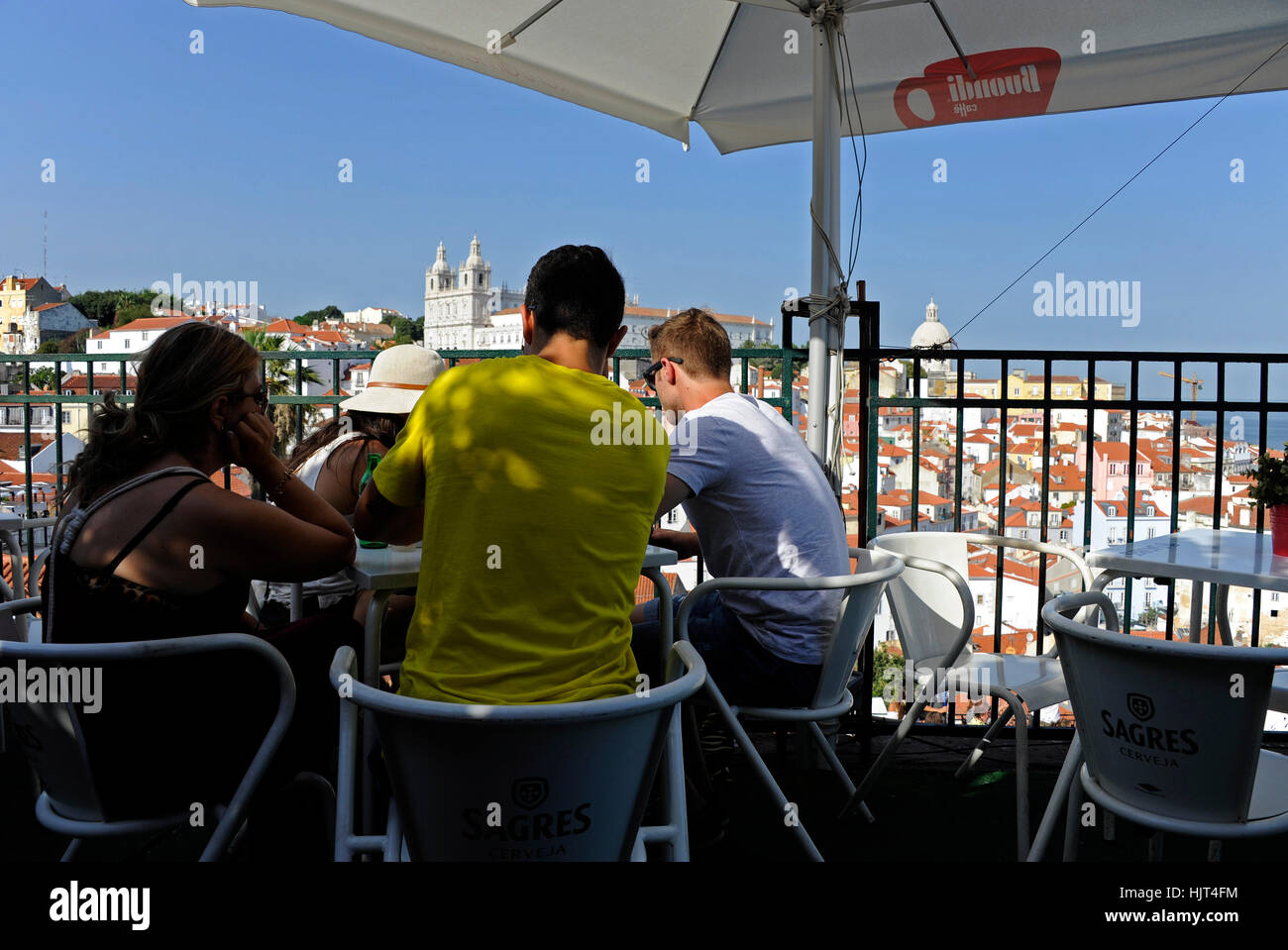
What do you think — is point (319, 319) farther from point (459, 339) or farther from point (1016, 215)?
point (1016, 215)

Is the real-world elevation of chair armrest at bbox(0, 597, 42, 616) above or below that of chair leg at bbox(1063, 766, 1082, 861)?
above

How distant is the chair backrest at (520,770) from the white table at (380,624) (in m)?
0.14

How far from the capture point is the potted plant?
2695 mm

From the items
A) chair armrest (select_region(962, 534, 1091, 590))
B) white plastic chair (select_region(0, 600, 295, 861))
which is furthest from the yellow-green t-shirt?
chair armrest (select_region(962, 534, 1091, 590))

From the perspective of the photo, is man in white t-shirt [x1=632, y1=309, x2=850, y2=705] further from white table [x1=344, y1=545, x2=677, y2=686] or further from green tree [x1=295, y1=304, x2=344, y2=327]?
green tree [x1=295, y1=304, x2=344, y2=327]

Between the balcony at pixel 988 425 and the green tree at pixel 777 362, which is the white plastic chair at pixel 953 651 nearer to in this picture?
the balcony at pixel 988 425

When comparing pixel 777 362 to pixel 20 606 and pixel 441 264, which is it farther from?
pixel 441 264

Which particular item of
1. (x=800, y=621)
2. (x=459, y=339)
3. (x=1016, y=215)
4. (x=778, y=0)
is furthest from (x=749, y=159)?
(x=459, y=339)

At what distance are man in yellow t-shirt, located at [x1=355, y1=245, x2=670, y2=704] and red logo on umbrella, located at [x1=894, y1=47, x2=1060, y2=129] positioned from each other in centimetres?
263

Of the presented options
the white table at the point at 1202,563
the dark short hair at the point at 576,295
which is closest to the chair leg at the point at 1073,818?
the white table at the point at 1202,563

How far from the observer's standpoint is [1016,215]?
2497 centimetres

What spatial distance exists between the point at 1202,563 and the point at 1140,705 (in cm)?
109

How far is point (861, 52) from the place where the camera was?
3729 mm
